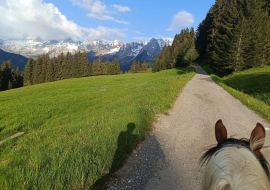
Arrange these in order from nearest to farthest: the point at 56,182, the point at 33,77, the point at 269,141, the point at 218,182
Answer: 1. the point at 218,182
2. the point at 56,182
3. the point at 269,141
4. the point at 33,77

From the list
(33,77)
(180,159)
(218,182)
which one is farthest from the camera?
(33,77)

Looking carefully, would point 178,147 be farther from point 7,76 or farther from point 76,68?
point 7,76

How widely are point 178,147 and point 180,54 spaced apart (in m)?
65.6

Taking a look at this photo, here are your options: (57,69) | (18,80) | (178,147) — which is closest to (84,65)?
(57,69)

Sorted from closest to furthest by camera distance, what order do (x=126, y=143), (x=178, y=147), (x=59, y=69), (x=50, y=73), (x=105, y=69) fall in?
(x=126, y=143) < (x=178, y=147) < (x=50, y=73) < (x=59, y=69) < (x=105, y=69)

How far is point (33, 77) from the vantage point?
75625 millimetres

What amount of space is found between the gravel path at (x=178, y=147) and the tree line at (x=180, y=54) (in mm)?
51767

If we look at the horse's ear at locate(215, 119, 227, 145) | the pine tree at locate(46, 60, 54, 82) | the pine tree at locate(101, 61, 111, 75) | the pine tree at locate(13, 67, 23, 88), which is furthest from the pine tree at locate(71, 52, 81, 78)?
the horse's ear at locate(215, 119, 227, 145)

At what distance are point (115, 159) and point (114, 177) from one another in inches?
22.6

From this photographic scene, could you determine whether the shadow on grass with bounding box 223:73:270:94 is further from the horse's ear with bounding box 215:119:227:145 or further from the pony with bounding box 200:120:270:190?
the pony with bounding box 200:120:270:190

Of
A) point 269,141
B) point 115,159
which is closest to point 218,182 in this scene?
point 115,159

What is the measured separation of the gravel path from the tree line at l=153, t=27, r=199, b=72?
51767 mm

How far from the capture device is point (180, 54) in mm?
64938

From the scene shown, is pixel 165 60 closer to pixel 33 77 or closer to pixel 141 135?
pixel 33 77
